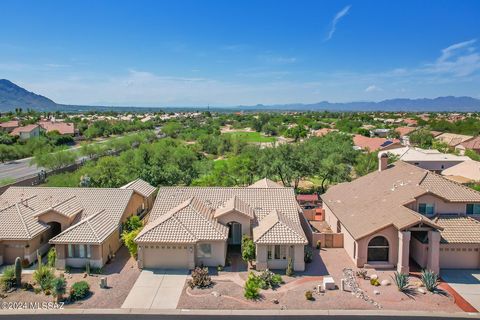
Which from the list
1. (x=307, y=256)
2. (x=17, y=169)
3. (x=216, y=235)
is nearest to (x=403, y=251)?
(x=307, y=256)

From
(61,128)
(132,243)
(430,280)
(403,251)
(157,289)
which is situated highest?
(61,128)

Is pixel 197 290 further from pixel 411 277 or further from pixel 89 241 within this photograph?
pixel 411 277

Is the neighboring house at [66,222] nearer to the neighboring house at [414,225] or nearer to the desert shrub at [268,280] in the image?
the desert shrub at [268,280]

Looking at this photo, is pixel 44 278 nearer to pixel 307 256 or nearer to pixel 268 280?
pixel 268 280

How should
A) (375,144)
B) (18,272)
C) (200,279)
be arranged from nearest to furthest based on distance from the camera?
(18,272) → (200,279) → (375,144)

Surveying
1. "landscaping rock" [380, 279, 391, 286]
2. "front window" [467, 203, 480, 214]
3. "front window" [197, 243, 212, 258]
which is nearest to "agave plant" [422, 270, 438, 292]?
"landscaping rock" [380, 279, 391, 286]

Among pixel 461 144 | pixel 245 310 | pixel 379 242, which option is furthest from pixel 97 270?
pixel 461 144

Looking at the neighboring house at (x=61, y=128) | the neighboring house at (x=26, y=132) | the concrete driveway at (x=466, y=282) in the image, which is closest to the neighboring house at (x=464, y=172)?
the concrete driveway at (x=466, y=282)
